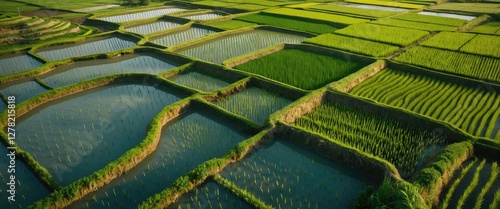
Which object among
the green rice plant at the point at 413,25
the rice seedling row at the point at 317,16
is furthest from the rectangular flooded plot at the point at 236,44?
the green rice plant at the point at 413,25

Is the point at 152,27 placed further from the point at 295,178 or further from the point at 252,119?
the point at 295,178

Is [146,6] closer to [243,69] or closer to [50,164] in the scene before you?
[243,69]

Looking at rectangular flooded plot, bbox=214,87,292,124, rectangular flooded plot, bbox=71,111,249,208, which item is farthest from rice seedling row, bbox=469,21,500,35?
rectangular flooded plot, bbox=71,111,249,208

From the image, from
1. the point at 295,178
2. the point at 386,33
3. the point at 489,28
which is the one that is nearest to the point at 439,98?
the point at 295,178

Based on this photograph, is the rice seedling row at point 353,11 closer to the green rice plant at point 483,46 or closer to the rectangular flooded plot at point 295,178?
the green rice plant at point 483,46

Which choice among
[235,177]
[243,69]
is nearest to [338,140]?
[235,177]

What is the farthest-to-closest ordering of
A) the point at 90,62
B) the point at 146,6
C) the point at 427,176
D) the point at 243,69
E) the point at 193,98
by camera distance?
the point at 146,6, the point at 90,62, the point at 243,69, the point at 193,98, the point at 427,176
